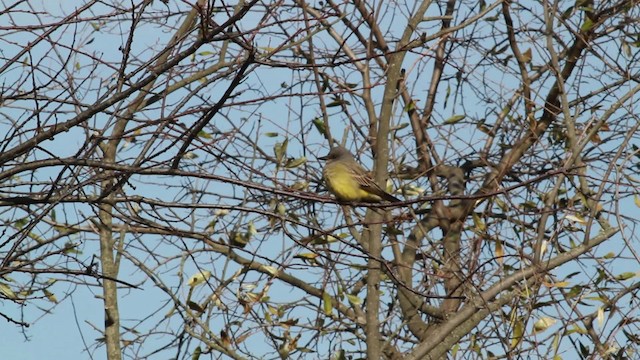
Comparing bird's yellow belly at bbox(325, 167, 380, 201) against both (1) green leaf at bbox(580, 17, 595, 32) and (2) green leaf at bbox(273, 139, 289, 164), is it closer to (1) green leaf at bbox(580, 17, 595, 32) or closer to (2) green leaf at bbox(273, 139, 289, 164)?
(2) green leaf at bbox(273, 139, 289, 164)

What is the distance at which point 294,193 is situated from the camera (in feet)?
13.8

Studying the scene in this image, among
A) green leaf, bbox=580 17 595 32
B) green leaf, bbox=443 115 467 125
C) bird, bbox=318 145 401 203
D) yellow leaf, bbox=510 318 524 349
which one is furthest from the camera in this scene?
green leaf, bbox=443 115 467 125

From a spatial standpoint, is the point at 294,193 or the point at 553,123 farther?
the point at 553,123

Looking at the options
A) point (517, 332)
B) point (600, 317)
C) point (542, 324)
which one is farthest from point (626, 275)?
point (517, 332)

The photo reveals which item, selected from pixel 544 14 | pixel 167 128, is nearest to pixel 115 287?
pixel 167 128

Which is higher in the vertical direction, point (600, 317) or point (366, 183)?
point (366, 183)

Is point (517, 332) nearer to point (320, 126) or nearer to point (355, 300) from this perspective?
point (355, 300)

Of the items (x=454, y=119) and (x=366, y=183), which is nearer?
(x=366, y=183)

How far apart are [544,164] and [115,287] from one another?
447 centimetres

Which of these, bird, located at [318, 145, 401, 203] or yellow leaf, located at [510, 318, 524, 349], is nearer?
yellow leaf, located at [510, 318, 524, 349]

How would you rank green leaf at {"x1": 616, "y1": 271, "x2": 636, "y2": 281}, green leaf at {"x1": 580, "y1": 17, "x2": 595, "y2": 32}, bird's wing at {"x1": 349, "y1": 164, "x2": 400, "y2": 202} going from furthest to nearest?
green leaf at {"x1": 580, "y1": 17, "x2": 595, "y2": 32} < green leaf at {"x1": 616, "y1": 271, "x2": 636, "y2": 281} < bird's wing at {"x1": 349, "y1": 164, "x2": 400, "y2": 202}

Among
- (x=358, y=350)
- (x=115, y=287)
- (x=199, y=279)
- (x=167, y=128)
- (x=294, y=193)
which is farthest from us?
(x=358, y=350)

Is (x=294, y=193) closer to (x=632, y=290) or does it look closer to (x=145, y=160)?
(x=145, y=160)

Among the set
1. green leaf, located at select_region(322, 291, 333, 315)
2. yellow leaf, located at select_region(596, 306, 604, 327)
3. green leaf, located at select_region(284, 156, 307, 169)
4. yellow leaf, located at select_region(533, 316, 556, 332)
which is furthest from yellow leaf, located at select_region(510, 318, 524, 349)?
green leaf, located at select_region(284, 156, 307, 169)
